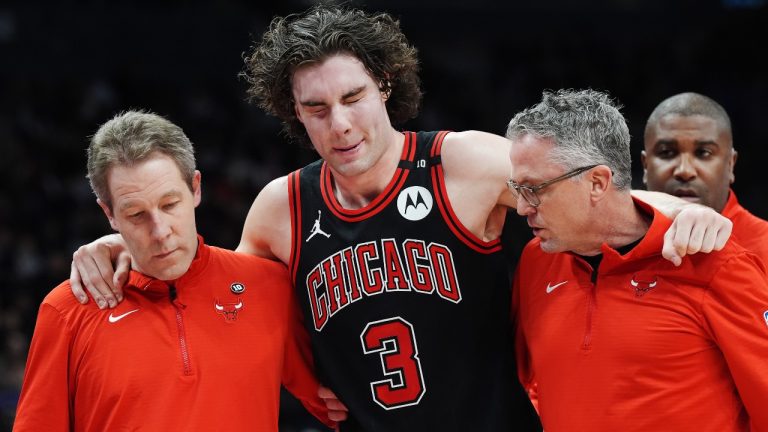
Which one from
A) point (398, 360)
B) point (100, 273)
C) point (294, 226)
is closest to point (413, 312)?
point (398, 360)

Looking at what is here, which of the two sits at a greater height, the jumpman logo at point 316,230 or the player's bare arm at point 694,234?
the jumpman logo at point 316,230

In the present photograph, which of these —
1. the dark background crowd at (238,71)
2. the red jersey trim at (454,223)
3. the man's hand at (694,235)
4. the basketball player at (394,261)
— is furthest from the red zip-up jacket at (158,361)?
the dark background crowd at (238,71)

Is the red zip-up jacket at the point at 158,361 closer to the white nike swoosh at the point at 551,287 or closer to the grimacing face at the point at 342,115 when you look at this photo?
the grimacing face at the point at 342,115

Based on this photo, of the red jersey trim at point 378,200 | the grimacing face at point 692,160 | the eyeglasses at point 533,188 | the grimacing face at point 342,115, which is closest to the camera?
the eyeglasses at point 533,188

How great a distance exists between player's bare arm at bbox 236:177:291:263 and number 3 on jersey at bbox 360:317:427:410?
1.79 feet

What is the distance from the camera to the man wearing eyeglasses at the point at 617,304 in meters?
3.23

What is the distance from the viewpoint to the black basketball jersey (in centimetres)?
381

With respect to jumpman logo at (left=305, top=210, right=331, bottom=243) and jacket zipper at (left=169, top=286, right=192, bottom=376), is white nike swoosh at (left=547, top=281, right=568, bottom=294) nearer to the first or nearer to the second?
jumpman logo at (left=305, top=210, right=331, bottom=243)

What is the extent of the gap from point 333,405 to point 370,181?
98 centimetres

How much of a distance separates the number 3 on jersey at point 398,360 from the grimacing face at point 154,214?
2.76 feet

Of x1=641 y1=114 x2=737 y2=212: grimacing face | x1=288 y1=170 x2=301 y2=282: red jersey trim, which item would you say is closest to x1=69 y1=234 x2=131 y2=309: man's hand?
x1=288 y1=170 x2=301 y2=282: red jersey trim

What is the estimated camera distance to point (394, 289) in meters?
3.83

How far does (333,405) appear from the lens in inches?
157

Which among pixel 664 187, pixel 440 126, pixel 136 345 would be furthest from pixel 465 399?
pixel 440 126
